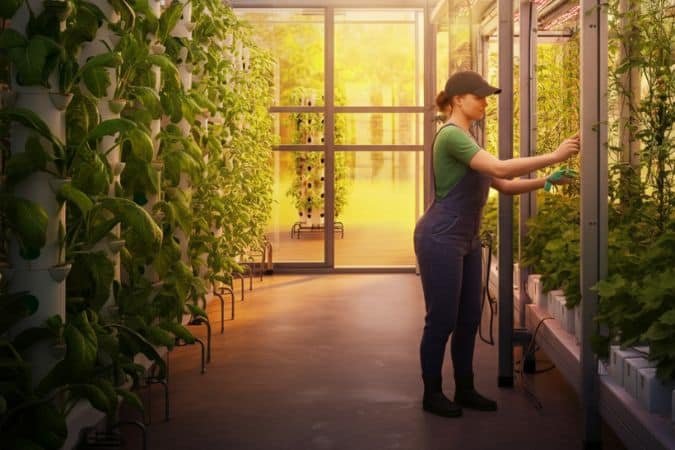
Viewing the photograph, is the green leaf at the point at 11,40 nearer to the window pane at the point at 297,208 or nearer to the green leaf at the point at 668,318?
the green leaf at the point at 668,318

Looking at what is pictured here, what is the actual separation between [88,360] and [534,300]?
344 centimetres

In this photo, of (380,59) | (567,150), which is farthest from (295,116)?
(567,150)

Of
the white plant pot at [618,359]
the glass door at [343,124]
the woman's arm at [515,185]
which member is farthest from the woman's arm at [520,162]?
the glass door at [343,124]

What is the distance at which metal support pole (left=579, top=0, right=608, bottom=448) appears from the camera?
14.3 feet

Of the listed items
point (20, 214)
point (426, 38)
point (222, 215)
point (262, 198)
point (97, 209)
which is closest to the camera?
point (20, 214)

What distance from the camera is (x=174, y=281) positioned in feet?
17.2

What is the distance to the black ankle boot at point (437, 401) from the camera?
16.6 ft

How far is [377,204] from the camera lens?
11852 mm

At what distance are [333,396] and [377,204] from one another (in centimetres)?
645

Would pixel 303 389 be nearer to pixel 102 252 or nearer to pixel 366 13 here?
pixel 102 252

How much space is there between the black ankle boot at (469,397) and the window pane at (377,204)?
650 centimetres

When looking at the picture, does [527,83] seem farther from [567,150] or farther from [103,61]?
[103,61]

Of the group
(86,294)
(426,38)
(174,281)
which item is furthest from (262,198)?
(86,294)

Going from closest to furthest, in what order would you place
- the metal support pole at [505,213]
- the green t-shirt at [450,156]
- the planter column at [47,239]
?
the planter column at [47,239] → the green t-shirt at [450,156] → the metal support pole at [505,213]
